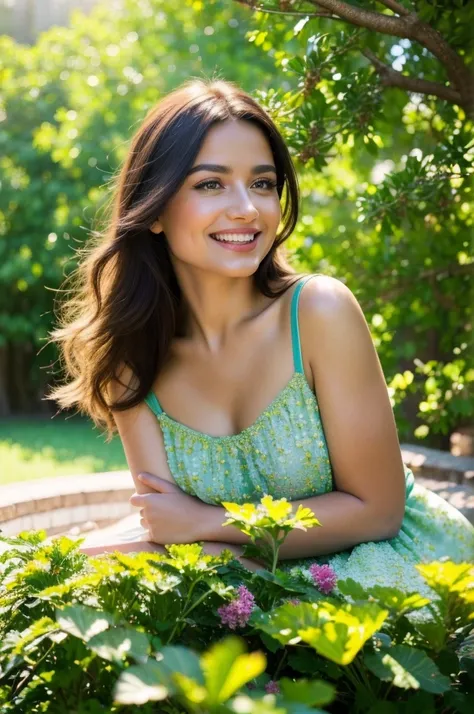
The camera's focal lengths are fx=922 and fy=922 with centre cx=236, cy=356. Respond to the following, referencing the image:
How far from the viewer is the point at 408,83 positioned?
315 centimetres

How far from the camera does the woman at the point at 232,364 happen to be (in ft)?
7.39

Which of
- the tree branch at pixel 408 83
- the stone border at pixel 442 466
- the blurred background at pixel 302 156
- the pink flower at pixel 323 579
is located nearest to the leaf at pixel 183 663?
the pink flower at pixel 323 579

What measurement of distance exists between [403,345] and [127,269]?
2.91 m

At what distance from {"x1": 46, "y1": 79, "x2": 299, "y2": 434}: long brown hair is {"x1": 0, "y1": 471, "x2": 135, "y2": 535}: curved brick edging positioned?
130 centimetres

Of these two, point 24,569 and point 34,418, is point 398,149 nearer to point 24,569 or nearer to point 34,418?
point 24,569

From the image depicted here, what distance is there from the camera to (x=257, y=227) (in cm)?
244

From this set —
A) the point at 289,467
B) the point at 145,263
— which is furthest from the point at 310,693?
the point at 145,263

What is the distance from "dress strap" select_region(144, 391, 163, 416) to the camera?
105 inches

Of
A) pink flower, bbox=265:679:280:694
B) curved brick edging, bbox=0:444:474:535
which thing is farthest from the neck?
curved brick edging, bbox=0:444:474:535

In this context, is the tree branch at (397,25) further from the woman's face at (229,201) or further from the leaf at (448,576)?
the leaf at (448,576)

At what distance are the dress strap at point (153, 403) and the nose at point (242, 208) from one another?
0.61 metres

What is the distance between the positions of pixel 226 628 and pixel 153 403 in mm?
1326

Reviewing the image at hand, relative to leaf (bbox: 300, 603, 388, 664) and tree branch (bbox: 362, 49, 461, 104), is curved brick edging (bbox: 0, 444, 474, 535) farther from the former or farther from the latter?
leaf (bbox: 300, 603, 388, 664)

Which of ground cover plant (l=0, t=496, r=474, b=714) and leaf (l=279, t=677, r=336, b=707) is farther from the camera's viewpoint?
ground cover plant (l=0, t=496, r=474, b=714)
